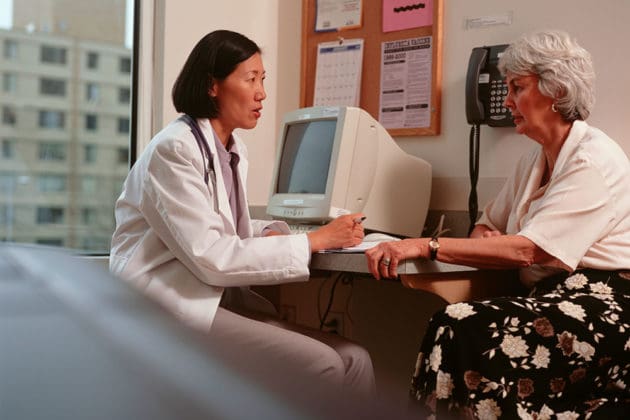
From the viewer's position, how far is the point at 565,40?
72.7 inches

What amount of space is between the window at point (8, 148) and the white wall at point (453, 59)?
82.7 inches

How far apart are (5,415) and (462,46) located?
2.44 meters

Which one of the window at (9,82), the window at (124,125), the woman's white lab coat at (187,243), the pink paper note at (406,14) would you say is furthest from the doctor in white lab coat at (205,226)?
the window at (9,82)

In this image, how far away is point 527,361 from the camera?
149 cm

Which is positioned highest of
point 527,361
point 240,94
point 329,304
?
point 240,94

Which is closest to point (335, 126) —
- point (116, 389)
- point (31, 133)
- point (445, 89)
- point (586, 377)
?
point (445, 89)

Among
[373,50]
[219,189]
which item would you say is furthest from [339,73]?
[219,189]

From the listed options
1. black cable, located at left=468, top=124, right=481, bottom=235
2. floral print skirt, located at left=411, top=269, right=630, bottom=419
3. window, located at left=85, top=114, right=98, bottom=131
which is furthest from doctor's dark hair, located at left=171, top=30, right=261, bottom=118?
window, located at left=85, top=114, right=98, bottom=131

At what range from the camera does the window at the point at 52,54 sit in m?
0.38

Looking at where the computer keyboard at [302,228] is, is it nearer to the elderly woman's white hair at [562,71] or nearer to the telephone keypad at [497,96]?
the telephone keypad at [497,96]

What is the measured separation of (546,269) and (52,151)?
1598mm

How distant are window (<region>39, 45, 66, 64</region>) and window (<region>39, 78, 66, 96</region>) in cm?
1

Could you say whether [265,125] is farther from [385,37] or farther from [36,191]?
[36,191]

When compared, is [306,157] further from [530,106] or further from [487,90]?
[530,106]
